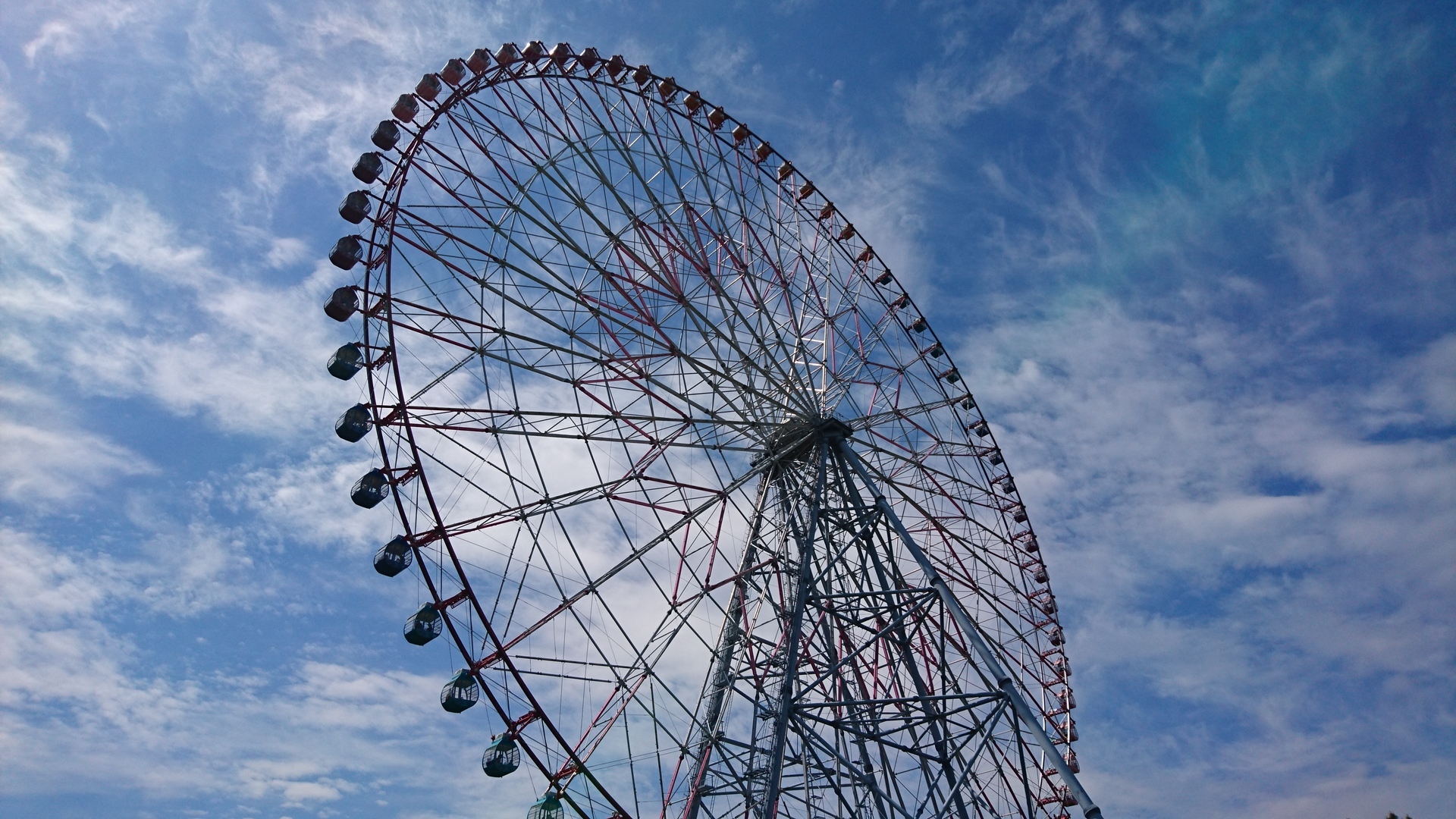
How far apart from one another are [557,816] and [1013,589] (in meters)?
16.1

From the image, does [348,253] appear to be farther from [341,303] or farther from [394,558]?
[394,558]

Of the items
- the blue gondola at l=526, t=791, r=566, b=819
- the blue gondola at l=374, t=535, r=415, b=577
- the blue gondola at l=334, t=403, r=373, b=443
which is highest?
the blue gondola at l=334, t=403, r=373, b=443

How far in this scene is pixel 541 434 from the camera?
65.5 ft

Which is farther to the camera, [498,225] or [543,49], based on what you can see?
[543,49]

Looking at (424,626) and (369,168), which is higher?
(369,168)

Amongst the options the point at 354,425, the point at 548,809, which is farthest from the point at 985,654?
the point at 354,425

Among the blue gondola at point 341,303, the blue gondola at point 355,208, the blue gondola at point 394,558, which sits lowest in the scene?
the blue gondola at point 394,558

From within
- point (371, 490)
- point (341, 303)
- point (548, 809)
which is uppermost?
point (341, 303)

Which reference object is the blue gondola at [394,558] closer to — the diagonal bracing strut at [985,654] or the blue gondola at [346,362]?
the blue gondola at [346,362]

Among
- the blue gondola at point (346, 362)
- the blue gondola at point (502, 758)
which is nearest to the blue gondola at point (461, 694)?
the blue gondola at point (502, 758)

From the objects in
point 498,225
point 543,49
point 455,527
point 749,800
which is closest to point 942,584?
point 749,800

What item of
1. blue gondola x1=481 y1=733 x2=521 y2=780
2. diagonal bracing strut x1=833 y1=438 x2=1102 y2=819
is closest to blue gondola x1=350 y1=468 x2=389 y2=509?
blue gondola x1=481 y1=733 x2=521 y2=780

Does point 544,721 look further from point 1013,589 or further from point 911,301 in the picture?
point 911,301

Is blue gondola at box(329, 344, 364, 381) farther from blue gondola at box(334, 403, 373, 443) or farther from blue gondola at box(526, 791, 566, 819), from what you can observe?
blue gondola at box(526, 791, 566, 819)
